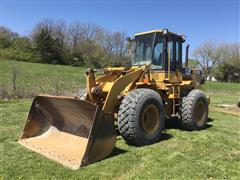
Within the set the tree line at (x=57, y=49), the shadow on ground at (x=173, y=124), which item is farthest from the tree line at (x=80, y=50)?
the shadow on ground at (x=173, y=124)

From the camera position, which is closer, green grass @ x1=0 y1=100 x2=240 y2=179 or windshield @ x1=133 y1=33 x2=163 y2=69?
green grass @ x1=0 y1=100 x2=240 y2=179

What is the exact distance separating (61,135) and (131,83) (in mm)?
1769

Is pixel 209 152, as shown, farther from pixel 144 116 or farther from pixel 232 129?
pixel 232 129

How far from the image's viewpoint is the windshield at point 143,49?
7.21 meters

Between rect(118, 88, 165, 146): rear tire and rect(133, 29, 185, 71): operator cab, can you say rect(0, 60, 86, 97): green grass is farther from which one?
rect(118, 88, 165, 146): rear tire

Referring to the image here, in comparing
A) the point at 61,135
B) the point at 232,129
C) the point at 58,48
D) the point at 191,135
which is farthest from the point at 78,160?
the point at 58,48

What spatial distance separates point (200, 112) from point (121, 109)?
3.13 meters

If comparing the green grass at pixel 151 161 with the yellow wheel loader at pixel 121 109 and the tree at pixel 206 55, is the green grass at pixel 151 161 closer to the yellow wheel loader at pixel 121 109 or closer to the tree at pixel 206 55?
the yellow wheel loader at pixel 121 109

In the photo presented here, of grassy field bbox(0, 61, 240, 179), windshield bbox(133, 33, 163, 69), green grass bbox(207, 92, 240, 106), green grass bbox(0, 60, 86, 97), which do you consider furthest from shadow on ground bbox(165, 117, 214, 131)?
green grass bbox(0, 60, 86, 97)

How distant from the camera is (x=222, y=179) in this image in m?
4.25

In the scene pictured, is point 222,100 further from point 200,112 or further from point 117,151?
point 117,151

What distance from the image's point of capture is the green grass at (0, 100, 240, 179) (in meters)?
4.27

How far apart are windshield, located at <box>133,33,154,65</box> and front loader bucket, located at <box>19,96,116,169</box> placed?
8.23ft

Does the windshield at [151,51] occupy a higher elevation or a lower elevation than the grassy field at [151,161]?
higher
